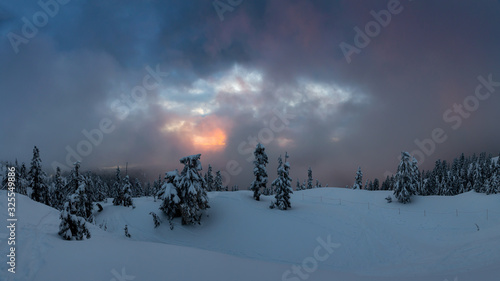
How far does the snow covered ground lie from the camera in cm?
957

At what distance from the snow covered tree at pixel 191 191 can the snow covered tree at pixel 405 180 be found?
119ft

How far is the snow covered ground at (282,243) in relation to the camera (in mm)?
9570

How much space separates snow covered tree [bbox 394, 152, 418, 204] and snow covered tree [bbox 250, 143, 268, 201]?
Result: 2596 cm

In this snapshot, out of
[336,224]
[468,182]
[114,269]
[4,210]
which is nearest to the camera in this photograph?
[114,269]

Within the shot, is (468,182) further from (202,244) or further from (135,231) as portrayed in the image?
(135,231)

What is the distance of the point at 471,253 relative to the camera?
1884cm

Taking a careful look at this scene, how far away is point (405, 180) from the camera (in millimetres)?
46125

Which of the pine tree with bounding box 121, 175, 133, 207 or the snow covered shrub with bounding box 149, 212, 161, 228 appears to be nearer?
the snow covered shrub with bounding box 149, 212, 161, 228

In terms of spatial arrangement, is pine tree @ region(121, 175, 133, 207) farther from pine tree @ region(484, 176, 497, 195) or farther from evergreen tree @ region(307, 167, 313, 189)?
pine tree @ region(484, 176, 497, 195)

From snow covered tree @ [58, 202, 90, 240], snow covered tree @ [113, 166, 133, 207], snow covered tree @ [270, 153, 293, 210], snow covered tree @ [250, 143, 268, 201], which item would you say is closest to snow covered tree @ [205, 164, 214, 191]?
snow covered tree @ [113, 166, 133, 207]

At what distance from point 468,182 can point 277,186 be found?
9550cm

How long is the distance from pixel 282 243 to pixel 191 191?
15113 millimetres

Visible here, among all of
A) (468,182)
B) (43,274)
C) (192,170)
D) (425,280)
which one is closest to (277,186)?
(192,170)

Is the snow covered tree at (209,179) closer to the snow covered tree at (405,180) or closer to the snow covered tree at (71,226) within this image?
the snow covered tree at (405,180)
